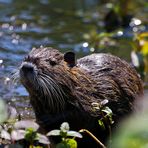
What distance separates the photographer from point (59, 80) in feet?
11.9

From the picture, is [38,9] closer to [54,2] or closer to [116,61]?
[54,2]

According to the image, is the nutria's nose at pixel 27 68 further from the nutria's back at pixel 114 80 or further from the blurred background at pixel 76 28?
the blurred background at pixel 76 28

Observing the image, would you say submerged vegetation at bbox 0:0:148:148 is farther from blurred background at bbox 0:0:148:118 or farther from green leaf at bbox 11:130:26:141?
green leaf at bbox 11:130:26:141

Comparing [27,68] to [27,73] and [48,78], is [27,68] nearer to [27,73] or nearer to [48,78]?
[27,73]

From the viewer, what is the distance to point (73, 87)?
3.76 metres

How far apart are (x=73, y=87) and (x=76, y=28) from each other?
4263mm

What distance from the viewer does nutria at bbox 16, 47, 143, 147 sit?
350cm

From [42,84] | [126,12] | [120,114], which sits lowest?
[120,114]

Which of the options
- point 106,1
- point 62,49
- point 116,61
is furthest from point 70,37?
point 116,61

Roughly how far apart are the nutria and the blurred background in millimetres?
1739

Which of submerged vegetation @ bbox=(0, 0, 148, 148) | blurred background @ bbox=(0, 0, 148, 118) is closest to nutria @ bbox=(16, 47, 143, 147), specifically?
submerged vegetation @ bbox=(0, 0, 148, 148)

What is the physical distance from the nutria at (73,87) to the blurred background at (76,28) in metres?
1.74

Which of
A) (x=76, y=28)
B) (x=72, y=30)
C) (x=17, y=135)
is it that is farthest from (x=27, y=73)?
(x=76, y=28)

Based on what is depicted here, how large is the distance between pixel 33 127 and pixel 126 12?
5.89m
